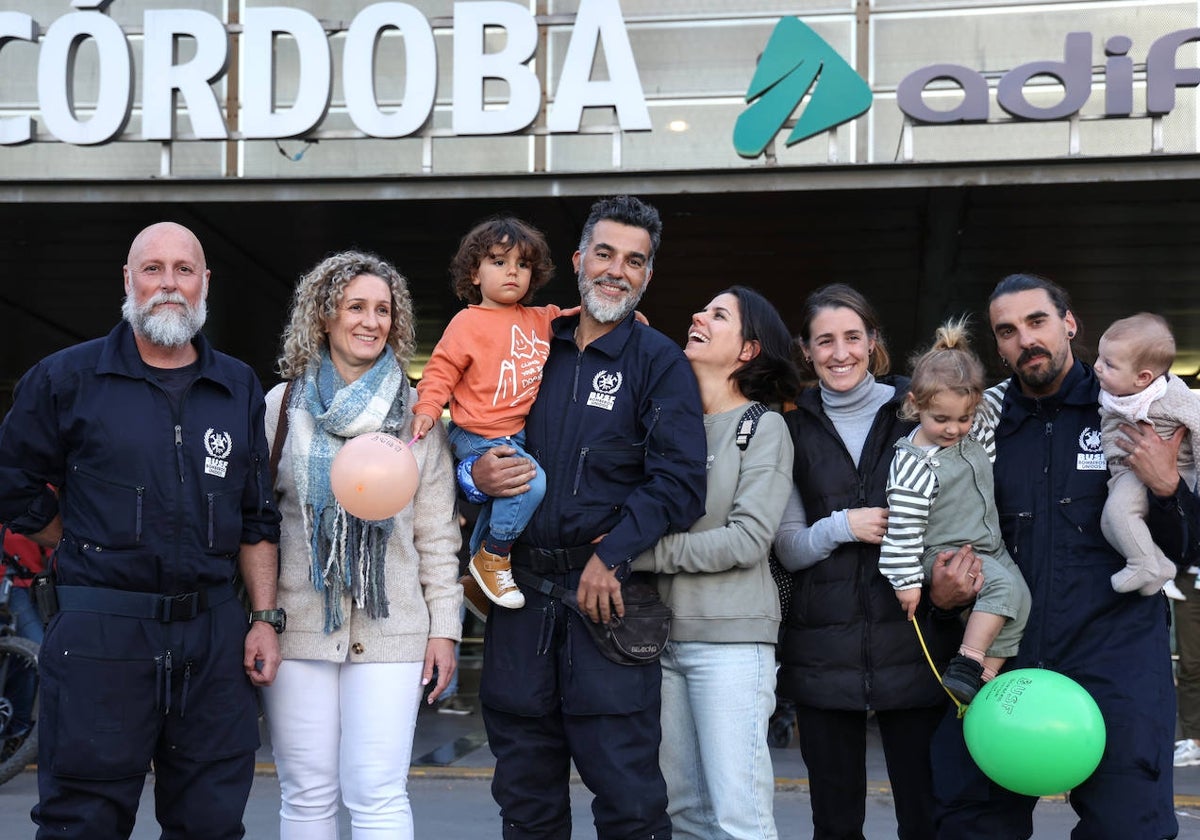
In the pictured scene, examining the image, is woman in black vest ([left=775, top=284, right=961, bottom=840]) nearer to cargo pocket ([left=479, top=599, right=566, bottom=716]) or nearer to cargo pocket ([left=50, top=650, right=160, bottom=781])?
cargo pocket ([left=479, top=599, right=566, bottom=716])

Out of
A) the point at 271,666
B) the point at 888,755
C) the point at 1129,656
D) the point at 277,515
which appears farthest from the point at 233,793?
the point at 1129,656

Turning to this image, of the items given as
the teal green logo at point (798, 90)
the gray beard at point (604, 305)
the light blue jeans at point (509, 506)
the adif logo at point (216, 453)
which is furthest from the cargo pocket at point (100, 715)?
the teal green logo at point (798, 90)

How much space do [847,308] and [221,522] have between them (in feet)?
6.56

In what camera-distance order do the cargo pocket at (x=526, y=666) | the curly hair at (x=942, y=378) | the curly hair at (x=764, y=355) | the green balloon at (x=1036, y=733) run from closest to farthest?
the green balloon at (x=1036, y=733) → the cargo pocket at (x=526, y=666) → the curly hair at (x=942, y=378) → the curly hair at (x=764, y=355)

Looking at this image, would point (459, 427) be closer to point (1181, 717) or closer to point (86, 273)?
point (1181, 717)

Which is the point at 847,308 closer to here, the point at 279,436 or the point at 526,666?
the point at 526,666

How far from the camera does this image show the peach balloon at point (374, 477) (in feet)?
10.6

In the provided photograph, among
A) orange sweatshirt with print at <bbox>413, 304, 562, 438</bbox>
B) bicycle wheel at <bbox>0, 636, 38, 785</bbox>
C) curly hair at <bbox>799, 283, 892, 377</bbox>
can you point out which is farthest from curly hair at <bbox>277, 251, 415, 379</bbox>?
bicycle wheel at <bbox>0, 636, 38, 785</bbox>

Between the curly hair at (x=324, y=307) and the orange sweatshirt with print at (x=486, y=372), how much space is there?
170 millimetres

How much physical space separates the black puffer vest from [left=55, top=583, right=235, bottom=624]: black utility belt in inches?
70.2

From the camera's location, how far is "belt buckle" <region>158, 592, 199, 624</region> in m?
3.27

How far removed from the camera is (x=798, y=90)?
8508 millimetres

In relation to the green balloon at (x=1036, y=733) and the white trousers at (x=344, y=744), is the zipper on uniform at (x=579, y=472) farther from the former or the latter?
the green balloon at (x=1036, y=733)

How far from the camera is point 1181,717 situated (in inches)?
301
